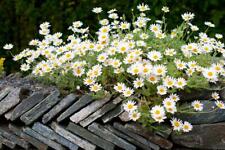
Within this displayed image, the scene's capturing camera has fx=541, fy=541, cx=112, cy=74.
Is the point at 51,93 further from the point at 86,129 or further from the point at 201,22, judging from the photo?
the point at 201,22

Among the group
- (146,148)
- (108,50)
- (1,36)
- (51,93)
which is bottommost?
(1,36)

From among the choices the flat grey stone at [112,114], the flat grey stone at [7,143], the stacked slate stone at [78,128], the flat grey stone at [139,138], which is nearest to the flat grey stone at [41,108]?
the stacked slate stone at [78,128]

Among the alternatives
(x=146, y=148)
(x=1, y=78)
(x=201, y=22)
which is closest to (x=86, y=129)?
(x=146, y=148)

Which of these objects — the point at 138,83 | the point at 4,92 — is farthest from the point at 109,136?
the point at 4,92

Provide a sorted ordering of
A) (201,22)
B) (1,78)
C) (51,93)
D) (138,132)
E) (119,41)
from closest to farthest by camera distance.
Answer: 1. (138,132)
2. (51,93)
3. (119,41)
4. (1,78)
5. (201,22)

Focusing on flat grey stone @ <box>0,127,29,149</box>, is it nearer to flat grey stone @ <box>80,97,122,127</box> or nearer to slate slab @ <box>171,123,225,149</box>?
flat grey stone @ <box>80,97,122,127</box>

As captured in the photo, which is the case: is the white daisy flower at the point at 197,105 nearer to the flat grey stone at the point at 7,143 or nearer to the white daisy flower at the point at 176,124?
the white daisy flower at the point at 176,124

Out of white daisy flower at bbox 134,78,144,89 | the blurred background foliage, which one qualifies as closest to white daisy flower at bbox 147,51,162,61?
white daisy flower at bbox 134,78,144,89
